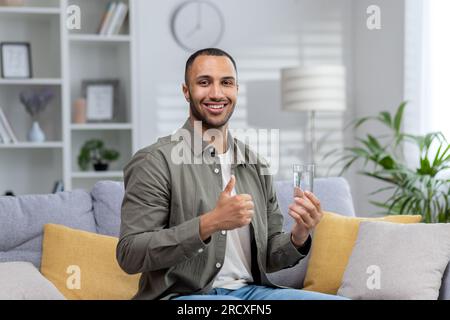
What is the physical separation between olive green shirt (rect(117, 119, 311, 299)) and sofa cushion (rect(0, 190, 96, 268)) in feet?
2.13

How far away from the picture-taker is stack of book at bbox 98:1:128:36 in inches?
174

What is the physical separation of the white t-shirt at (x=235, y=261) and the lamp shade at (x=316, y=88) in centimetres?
237

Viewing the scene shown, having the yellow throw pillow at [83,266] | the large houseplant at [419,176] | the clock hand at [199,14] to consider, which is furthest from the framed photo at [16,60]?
the yellow throw pillow at [83,266]

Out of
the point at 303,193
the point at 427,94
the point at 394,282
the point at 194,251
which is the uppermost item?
the point at 427,94

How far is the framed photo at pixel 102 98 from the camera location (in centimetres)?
456

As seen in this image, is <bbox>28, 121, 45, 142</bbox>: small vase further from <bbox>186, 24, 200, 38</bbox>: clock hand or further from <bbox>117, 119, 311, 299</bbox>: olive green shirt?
<bbox>117, 119, 311, 299</bbox>: olive green shirt

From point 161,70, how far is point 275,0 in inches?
35.9

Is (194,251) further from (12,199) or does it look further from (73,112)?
(73,112)

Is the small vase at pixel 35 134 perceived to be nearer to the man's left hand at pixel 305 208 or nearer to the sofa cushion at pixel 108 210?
the sofa cushion at pixel 108 210

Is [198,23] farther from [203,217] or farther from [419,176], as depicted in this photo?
[203,217]

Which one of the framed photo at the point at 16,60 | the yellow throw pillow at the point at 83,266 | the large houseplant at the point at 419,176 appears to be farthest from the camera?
the framed photo at the point at 16,60

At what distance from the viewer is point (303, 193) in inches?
73.1

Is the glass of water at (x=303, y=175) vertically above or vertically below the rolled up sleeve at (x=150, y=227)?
above

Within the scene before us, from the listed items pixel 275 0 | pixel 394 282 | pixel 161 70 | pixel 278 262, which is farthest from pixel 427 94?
pixel 278 262
